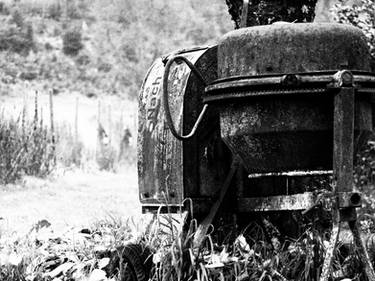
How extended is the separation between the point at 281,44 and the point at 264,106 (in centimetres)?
35

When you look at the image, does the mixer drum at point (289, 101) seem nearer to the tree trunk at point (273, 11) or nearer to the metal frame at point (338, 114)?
the metal frame at point (338, 114)

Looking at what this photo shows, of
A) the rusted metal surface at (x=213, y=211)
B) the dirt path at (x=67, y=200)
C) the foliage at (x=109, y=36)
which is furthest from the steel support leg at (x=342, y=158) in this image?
the foliage at (x=109, y=36)

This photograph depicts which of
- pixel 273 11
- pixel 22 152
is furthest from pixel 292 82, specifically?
→ pixel 22 152

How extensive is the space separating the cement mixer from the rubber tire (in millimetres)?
356

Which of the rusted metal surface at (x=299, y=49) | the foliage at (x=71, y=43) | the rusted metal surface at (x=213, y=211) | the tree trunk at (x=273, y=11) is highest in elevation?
the foliage at (x=71, y=43)

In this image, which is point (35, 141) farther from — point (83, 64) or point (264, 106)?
point (83, 64)

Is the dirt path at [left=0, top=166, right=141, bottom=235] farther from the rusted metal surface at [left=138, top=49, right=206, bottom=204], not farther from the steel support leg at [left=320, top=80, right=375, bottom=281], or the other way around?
the steel support leg at [left=320, top=80, right=375, bottom=281]

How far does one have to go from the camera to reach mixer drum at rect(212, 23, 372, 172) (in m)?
4.66

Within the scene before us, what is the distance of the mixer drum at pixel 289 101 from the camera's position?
15.3ft

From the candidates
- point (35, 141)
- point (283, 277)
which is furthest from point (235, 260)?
point (35, 141)

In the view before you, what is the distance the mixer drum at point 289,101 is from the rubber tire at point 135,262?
39.0 inches

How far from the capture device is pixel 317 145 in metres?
4.76

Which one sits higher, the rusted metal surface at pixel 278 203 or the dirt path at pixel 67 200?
the rusted metal surface at pixel 278 203

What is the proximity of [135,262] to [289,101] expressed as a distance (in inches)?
58.3
